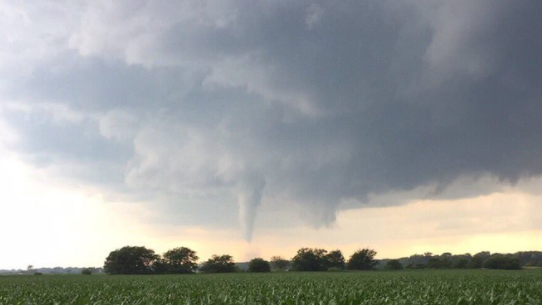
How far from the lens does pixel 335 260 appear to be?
147750mm

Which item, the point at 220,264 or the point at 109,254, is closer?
the point at 220,264

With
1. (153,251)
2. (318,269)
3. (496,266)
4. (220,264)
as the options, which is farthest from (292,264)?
(496,266)

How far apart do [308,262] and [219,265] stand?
28.8m

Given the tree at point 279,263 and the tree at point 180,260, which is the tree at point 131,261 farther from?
the tree at point 279,263

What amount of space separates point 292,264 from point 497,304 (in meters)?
135

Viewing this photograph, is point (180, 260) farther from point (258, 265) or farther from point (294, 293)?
point (294, 293)

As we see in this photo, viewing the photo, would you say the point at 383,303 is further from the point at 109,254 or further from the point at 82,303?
the point at 109,254

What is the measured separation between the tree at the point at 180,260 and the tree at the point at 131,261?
3934 mm

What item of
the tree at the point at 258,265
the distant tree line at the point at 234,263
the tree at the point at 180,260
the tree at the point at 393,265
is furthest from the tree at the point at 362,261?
the tree at the point at 180,260

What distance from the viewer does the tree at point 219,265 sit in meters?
136

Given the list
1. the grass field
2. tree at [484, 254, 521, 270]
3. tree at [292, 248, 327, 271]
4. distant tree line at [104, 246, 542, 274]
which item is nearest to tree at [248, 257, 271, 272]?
distant tree line at [104, 246, 542, 274]

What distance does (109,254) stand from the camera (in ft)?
484

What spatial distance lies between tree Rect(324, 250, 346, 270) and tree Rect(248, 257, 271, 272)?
23619mm

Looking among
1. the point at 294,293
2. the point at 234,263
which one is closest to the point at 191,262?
the point at 234,263
